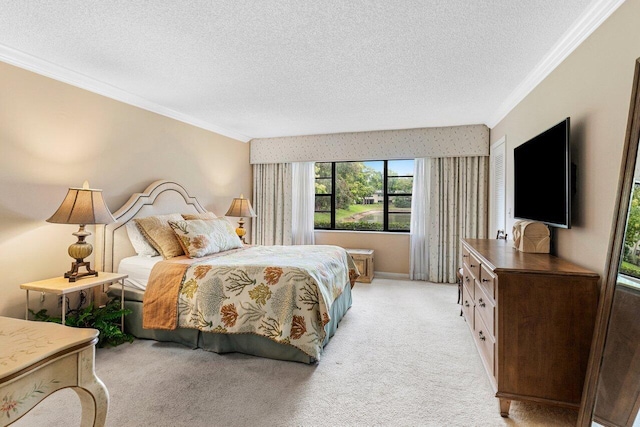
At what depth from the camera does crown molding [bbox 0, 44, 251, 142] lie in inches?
98.2

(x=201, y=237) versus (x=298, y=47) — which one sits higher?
(x=298, y=47)

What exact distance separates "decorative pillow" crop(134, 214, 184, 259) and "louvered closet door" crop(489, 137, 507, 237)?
370 cm

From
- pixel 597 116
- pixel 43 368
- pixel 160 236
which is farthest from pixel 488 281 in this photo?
pixel 160 236

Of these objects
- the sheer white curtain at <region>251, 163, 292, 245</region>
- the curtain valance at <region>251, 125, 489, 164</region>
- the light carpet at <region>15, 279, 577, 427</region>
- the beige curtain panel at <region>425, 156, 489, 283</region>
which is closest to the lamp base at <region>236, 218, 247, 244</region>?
the sheer white curtain at <region>251, 163, 292, 245</region>

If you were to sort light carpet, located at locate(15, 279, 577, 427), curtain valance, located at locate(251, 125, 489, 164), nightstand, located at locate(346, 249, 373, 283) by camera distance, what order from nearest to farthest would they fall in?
light carpet, located at locate(15, 279, 577, 427) → curtain valance, located at locate(251, 125, 489, 164) → nightstand, located at locate(346, 249, 373, 283)

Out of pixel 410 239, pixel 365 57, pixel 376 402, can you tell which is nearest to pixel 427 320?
pixel 376 402

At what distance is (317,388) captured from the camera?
212cm

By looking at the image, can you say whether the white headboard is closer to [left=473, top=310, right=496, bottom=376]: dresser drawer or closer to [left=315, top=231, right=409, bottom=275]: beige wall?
[left=315, top=231, right=409, bottom=275]: beige wall

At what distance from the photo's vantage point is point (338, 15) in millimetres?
2010

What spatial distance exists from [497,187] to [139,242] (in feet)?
14.3

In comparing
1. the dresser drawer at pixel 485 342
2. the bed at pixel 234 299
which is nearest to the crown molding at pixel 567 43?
the dresser drawer at pixel 485 342

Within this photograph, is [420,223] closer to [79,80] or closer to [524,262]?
[524,262]

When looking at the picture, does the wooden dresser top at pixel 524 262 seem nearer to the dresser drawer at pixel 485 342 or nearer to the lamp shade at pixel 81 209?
the dresser drawer at pixel 485 342

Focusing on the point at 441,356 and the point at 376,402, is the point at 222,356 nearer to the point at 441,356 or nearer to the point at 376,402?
the point at 376,402
